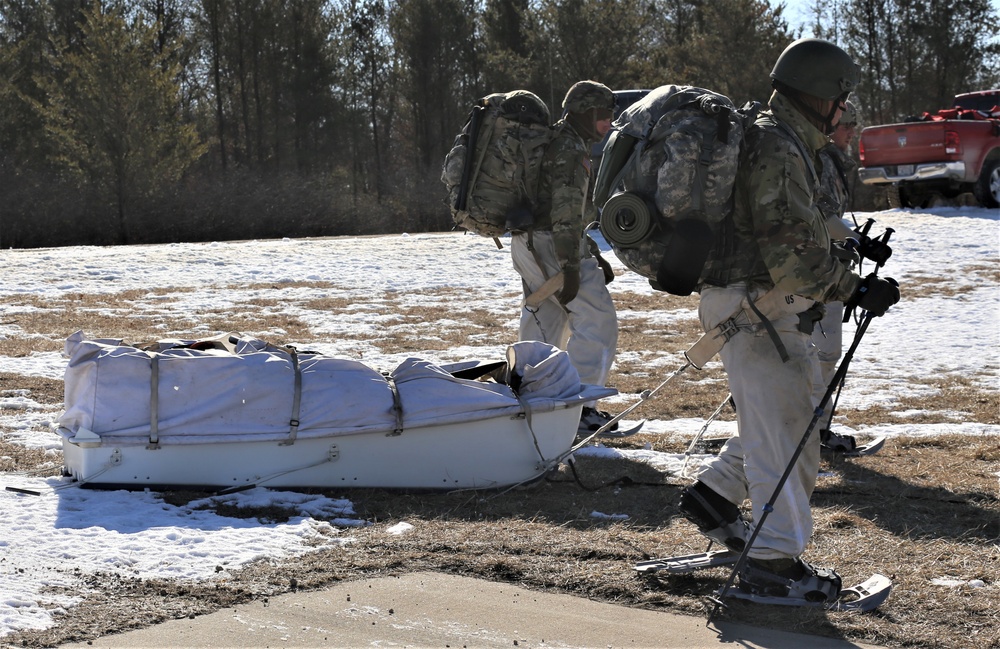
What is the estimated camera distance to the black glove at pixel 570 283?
256 inches

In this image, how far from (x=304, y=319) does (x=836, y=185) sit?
6.78 metres

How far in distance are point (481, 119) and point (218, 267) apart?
9.78 metres

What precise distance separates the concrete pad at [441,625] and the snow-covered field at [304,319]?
1.44 feet

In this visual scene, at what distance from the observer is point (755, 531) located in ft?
12.6

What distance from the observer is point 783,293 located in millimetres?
3908

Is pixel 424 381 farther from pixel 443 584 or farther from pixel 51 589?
pixel 51 589

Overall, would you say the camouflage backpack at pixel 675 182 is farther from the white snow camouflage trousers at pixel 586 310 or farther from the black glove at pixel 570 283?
the white snow camouflage trousers at pixel 586 310

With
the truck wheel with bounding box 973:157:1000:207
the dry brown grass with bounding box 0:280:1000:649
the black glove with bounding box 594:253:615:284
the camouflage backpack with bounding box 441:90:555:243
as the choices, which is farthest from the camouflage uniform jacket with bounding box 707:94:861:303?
the truck wheel with bounding box 973:157:1000:207

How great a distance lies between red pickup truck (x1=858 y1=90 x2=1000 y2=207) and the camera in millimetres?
18016

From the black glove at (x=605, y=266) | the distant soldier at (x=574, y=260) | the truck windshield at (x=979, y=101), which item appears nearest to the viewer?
the distant soldier at (x=574, y=260)

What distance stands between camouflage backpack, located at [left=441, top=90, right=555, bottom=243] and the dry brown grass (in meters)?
1.54

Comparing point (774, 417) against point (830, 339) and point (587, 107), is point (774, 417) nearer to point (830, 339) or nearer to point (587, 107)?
point (830, 339)

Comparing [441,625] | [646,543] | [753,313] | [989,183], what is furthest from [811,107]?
[989,183]

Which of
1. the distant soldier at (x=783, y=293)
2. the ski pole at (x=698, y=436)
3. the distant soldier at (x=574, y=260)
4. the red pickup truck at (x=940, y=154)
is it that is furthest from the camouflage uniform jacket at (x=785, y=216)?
the red pickup truck at (x=940, y=154)
